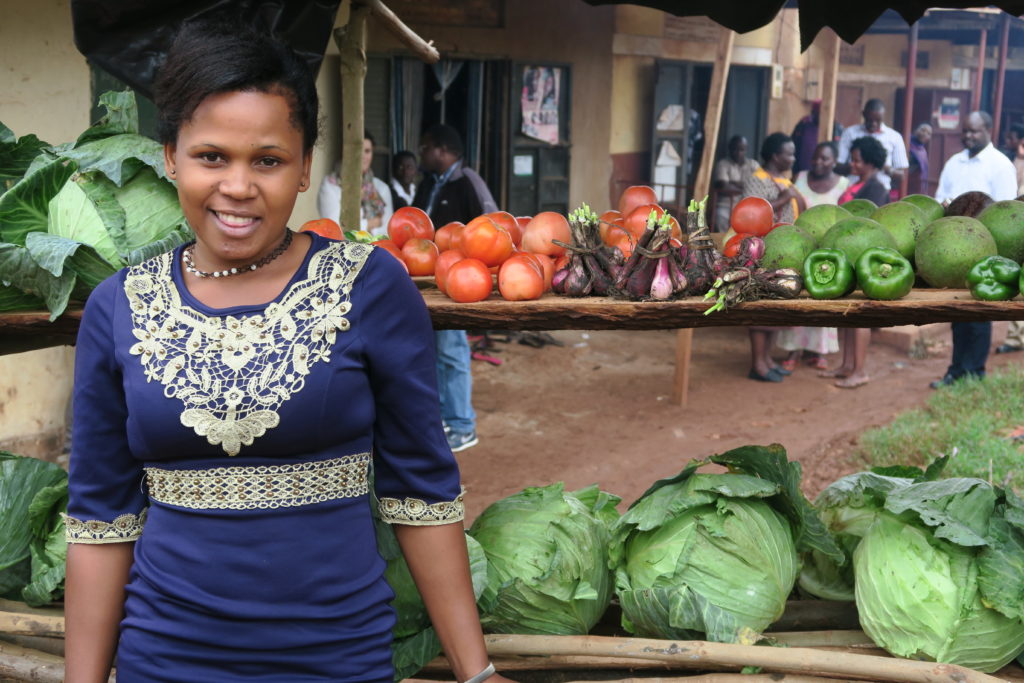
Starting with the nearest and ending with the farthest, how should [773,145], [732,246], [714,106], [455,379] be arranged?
1. [732,246]
2. [455,379]
3. [714,106]
4. [773,145]

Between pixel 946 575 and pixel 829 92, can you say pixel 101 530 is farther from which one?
pixel 829 92

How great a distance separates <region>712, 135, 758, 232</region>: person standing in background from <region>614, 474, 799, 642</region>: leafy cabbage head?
8074 millimetres

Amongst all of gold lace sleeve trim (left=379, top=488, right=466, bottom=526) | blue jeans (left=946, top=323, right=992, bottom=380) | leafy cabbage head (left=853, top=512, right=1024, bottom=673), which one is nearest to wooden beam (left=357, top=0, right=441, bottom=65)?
gold lace sleeve trim (left=379, top=488, right=466, bottom=526)

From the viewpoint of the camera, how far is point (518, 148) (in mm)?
10188

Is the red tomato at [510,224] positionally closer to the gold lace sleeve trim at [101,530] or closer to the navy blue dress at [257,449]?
the navy blue dress at [257,449]

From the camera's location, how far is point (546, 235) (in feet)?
9.92

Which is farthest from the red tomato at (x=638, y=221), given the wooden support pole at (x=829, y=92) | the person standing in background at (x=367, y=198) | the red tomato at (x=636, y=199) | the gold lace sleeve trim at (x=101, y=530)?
the wooden support pole at (x=829, y=92)

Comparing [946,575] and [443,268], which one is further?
[443,268]

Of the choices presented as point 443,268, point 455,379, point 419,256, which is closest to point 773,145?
point 455,379

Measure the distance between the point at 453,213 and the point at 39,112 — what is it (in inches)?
98.2

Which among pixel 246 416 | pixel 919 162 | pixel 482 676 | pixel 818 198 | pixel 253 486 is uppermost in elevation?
pixel 919 162

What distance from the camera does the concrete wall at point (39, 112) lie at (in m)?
5.31

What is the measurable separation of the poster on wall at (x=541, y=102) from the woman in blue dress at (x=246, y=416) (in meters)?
8.57

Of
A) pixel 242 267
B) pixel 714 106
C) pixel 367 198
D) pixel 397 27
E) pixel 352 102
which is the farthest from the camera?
pixel 367 198
